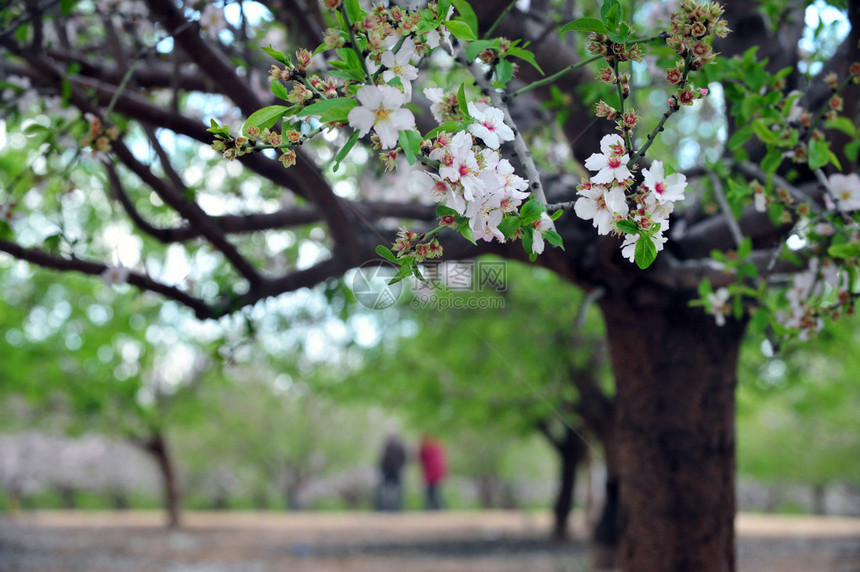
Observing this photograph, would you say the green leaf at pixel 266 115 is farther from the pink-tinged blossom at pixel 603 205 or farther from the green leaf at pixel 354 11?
the pink-tinged blossom at pixel 603 205

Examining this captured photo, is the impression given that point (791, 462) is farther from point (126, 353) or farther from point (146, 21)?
point (146, 21)

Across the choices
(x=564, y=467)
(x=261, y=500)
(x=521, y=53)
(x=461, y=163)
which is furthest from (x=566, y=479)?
(x=261, y=500)

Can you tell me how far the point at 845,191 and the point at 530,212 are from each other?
1504mm

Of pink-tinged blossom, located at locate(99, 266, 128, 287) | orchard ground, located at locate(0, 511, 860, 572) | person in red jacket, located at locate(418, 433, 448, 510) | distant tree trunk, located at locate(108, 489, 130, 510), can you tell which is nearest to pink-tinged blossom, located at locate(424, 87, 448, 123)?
pink-tinged blossom, located at locate(99, 266, 128, 287)

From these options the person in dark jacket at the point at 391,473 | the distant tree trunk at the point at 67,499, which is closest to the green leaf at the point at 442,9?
the person in dark jacket at the point at 391,473

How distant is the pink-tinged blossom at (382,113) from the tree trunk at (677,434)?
1952mm

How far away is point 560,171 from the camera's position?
342cm

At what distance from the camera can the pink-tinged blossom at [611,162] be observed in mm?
1355

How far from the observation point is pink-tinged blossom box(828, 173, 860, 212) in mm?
2252

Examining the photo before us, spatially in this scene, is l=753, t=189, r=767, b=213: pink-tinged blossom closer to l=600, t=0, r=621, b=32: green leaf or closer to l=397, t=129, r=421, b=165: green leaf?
l=600, t=0, r=621, b=32: green leaf

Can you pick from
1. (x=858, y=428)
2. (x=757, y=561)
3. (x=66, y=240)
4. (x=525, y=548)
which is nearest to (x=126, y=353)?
(x=525, y=548)

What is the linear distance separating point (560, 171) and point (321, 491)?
16.0 metres

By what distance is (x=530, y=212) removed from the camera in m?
1.36
